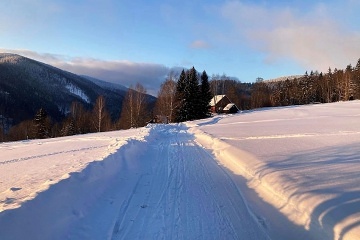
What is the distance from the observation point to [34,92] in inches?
5625

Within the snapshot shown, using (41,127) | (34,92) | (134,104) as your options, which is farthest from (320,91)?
(34,92)

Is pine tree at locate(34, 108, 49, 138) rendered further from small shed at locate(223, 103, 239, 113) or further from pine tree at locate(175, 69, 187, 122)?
small shed at locate(223, 103, 239, 113)

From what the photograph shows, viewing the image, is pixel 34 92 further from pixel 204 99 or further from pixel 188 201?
pixel 188 201

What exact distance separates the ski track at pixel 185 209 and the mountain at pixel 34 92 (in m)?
86.7

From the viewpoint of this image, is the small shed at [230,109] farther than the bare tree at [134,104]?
Yes

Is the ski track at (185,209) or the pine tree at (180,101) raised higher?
the pine tree at (180,101)

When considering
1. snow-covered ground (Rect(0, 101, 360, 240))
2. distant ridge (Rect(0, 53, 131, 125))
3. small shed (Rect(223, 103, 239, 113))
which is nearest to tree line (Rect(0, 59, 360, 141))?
small shed (Rect(223, 103, 239, 113))

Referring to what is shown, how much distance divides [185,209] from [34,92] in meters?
154

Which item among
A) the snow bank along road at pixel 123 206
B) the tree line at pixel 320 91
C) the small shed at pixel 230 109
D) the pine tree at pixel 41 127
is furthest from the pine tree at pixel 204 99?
the snow bank along road at pixel 123 206

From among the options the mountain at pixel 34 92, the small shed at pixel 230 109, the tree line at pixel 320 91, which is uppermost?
the mountain at pixel 34 92

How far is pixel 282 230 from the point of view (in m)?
5.31

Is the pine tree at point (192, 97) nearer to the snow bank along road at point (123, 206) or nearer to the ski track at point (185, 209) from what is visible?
the ski track at point (185, 209)

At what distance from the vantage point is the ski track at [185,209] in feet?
16.5

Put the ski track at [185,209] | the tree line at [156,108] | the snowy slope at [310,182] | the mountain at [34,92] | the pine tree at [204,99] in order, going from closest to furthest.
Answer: the ski track at [185,209] < the snowy slope at [310,182] < the tree line at [156,108] < the pine tree at [204,99] < the mountain at [34,92]
